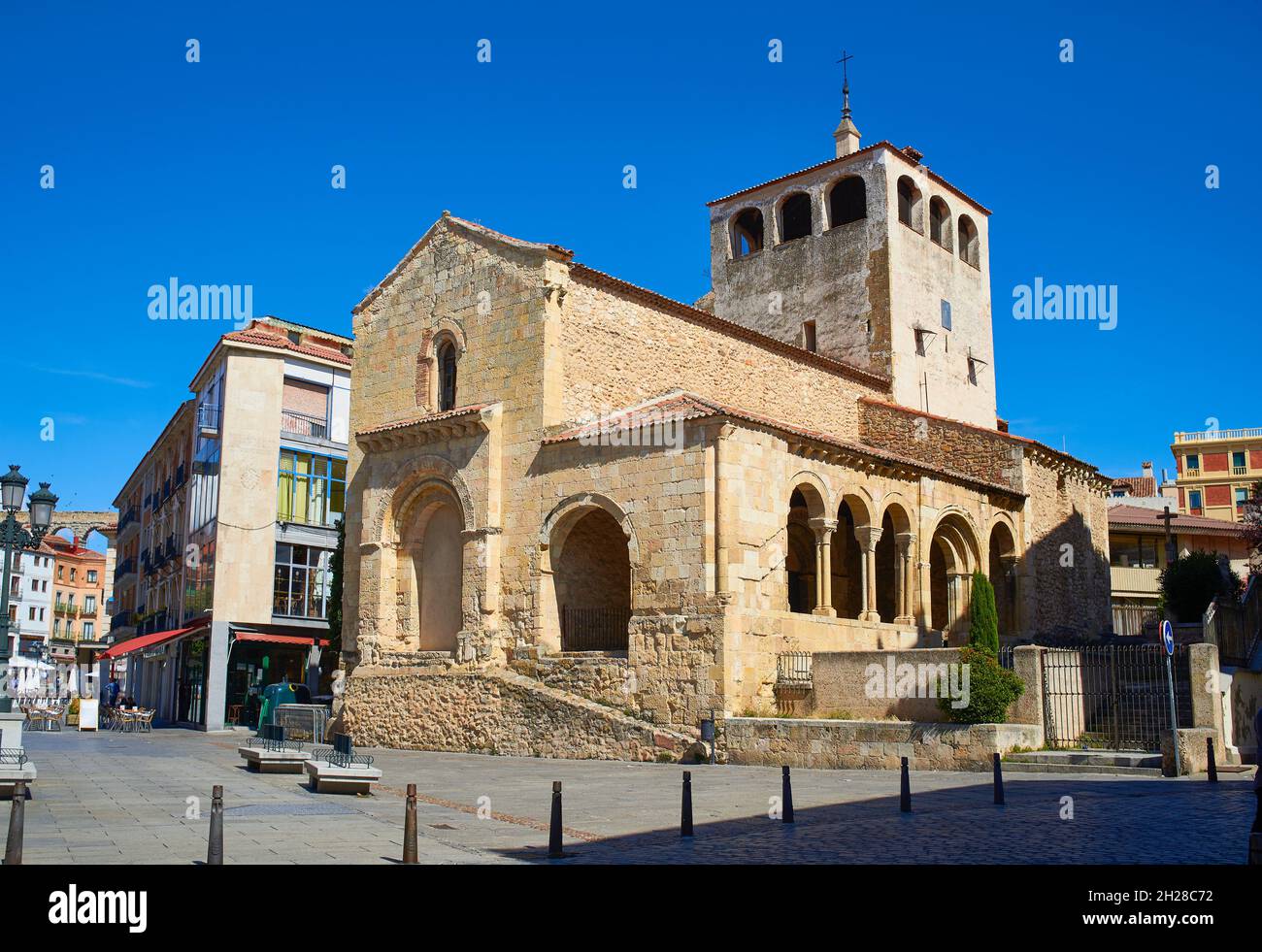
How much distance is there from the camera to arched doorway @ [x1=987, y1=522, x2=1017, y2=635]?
28.2 metres

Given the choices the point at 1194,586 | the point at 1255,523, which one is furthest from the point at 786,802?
the point at 1255,523

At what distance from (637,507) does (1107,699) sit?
8.74 metres

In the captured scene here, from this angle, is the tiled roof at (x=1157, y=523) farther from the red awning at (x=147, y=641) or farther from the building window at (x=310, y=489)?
the red awning at (x=147, y=641)

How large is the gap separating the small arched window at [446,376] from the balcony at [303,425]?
9.51 meters

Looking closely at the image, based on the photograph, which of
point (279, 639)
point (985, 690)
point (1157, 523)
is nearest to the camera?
point (985, 690)

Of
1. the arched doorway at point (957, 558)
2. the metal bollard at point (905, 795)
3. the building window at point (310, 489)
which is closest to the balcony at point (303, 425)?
the building window at point (310, 489)

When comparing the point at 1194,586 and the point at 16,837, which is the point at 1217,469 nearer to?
the point at 1194,586

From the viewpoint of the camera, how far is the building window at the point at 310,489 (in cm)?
3356

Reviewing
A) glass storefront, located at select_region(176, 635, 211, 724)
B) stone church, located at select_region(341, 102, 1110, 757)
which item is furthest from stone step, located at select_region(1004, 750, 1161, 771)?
glass storefront, located at select_region(176, 635, 211, 724)

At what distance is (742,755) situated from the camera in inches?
750

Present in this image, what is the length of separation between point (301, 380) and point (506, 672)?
1519 centimetres

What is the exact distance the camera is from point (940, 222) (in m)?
36.4
